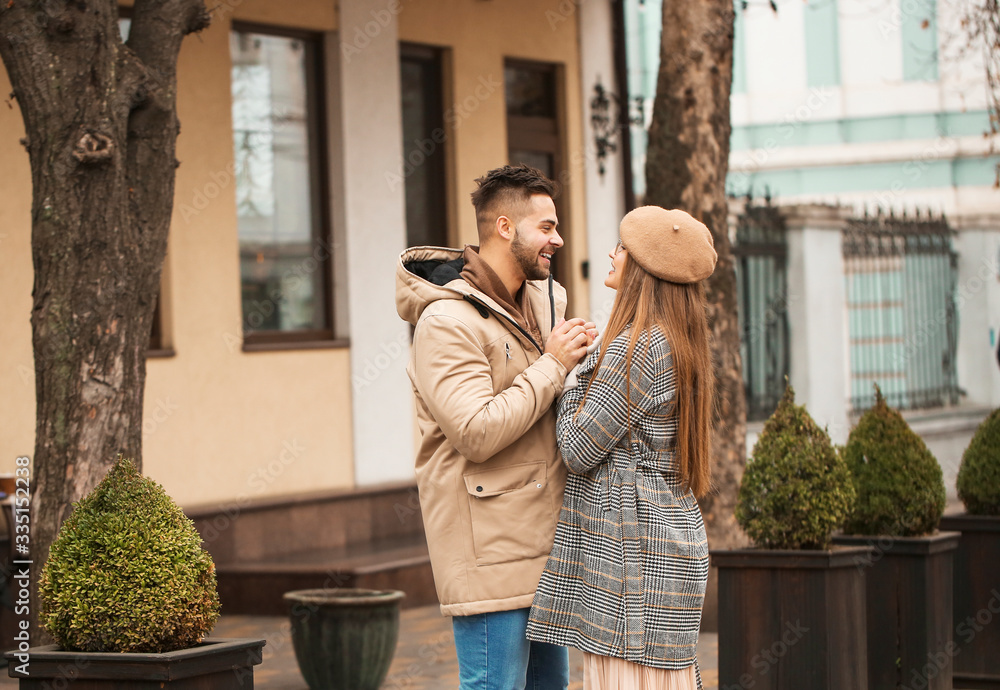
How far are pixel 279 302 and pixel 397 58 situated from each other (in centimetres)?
221

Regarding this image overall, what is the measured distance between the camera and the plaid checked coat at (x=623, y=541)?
3.54 meters

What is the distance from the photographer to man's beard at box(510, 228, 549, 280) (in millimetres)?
3754

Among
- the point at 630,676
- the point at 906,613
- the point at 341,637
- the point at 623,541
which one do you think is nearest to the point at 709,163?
the point at 906,613

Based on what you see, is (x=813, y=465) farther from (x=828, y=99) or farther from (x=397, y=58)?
(x=828, y=99)

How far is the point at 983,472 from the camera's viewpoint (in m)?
6.27

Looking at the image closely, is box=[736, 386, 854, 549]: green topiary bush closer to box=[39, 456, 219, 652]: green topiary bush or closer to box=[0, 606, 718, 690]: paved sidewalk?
box=[0, 606, 718, 690]: paved sidewalk

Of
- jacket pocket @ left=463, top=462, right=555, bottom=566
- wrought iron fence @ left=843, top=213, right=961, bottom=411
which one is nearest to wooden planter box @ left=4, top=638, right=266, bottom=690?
jacket pocket @ left=463, top=462, right=555, bottom=566

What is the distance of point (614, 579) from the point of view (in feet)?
11.7

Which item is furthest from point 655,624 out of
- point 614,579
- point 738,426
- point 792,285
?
point 792,285

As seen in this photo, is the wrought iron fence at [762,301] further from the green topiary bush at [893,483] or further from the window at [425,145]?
the green topiary bush at [893,483]

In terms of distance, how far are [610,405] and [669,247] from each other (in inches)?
19.0

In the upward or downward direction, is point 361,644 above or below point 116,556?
below

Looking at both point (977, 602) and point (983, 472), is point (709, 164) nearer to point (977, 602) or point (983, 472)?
point (983, 472)

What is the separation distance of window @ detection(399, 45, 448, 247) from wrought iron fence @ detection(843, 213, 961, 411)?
474cm
